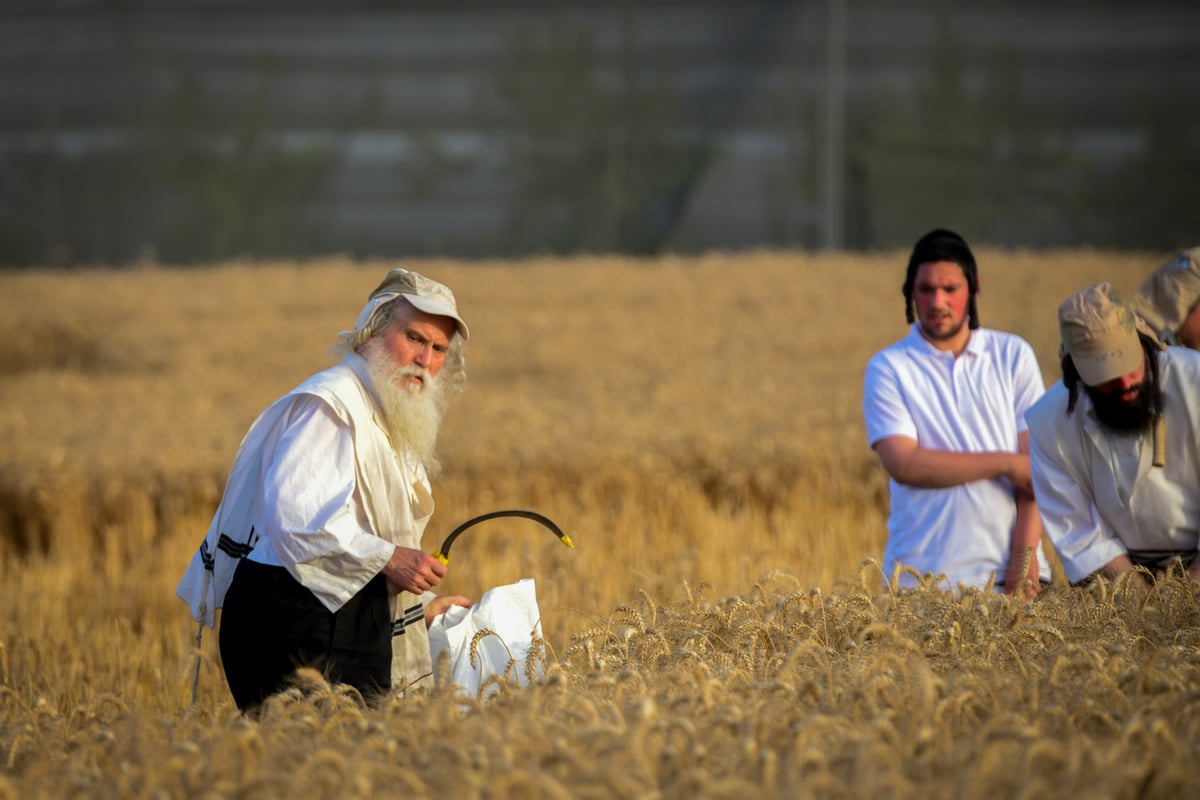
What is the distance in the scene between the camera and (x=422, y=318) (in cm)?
389

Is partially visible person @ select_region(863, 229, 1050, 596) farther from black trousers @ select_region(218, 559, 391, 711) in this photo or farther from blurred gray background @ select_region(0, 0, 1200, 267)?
blurred gray background @ select_region(0, 0, 1200, 267)

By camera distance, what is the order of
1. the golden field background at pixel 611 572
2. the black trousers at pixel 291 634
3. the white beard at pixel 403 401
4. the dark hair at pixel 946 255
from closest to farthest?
the golden field background at pixel 611 572, the black trousers at pixel 291 634, the white beard at pixel 403 401, the dark hair at pixel 946 255

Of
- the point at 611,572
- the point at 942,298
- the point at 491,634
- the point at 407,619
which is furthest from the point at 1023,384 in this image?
the point at 611,572

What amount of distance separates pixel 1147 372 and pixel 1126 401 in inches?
5.2

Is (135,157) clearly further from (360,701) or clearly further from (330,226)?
(360,701)

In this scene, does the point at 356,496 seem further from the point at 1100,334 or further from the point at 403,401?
the point at 1100,334

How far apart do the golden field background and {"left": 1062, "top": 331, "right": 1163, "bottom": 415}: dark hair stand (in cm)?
61

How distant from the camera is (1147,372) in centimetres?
402

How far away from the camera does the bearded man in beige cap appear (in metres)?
3.90

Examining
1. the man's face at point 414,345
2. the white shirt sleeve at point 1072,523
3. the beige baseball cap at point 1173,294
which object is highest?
the beige baseball cap at point 1173,294

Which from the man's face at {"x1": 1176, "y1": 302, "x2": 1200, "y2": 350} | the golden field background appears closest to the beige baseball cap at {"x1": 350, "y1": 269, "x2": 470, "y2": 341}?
the golden field background

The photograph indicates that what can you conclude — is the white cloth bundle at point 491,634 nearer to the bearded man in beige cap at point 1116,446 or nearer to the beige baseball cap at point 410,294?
the beige baseball cap at point 410,294

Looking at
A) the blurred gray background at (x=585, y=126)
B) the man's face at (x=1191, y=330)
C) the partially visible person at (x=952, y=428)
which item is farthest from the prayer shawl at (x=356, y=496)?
the blurred gray background at (x=585, y=126)

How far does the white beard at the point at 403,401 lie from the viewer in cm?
381
